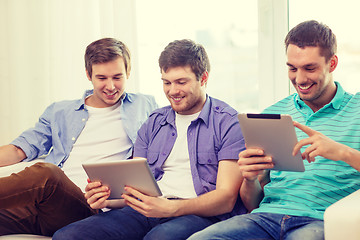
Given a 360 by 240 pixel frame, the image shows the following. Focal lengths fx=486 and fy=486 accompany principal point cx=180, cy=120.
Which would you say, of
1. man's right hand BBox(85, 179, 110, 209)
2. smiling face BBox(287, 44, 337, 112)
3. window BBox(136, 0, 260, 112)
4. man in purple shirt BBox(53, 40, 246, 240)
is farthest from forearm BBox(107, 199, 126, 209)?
window BBox(136, 0, 260, 112)

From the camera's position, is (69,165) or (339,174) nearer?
(339,174)

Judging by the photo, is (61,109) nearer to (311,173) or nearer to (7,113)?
(7,113)

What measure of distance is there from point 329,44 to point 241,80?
105 centimetres

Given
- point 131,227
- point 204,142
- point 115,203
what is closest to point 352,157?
point 204,142

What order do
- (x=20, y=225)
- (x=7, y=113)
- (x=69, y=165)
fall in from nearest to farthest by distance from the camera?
(x=20, y=225) < (x=69, y=165) < (x=7, y=113)

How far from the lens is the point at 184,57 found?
206 cm

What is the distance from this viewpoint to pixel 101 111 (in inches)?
100.0

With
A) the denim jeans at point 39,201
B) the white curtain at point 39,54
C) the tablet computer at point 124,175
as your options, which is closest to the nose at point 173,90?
the tablet computer at point 124,175

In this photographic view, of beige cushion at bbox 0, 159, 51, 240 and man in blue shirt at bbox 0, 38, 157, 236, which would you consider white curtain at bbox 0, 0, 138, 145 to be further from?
beige cushion at bbox 0, 159, 51, 240

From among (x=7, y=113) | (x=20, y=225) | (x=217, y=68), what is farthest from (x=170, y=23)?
(x=20, y=225)

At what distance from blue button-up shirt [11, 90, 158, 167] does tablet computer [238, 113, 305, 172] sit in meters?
0.89

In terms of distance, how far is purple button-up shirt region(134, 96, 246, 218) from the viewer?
6.51 feet

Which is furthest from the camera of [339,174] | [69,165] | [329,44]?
[69,165]

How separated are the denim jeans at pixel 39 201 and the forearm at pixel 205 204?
0.50 meters
